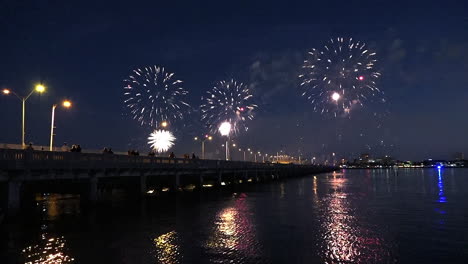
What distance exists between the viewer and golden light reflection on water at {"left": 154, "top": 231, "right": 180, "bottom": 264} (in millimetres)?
18531

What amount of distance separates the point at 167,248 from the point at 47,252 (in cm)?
565

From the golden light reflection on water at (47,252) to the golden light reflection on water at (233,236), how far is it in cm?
692

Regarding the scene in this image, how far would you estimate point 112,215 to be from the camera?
1316 inches

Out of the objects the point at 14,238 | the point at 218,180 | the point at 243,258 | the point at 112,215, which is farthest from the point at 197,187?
the point at 243,258

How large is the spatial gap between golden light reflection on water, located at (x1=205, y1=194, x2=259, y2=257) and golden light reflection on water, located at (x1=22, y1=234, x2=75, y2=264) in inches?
273

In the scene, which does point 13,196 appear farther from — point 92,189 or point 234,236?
point 234,236

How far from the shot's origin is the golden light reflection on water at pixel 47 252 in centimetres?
1827

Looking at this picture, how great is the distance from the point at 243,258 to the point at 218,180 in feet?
199

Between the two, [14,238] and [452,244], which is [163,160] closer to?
[14,238]

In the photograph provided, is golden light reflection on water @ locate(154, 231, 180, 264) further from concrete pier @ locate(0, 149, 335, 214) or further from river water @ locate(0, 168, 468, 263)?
concrete pier @ locate(0, 149, 335, 214)

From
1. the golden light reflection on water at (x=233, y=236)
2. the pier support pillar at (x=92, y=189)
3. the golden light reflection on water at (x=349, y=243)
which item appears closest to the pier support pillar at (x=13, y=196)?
the pier support pillar at (x=92, y=189)

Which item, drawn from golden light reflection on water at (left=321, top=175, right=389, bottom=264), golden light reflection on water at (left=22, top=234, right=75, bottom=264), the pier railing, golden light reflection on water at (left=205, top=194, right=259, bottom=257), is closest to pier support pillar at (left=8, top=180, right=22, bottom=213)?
the pier railing

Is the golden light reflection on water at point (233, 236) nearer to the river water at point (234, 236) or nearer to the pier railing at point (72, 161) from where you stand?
the river water at point (234, 236)

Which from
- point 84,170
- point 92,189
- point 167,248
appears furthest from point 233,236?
point 92,189
